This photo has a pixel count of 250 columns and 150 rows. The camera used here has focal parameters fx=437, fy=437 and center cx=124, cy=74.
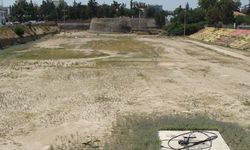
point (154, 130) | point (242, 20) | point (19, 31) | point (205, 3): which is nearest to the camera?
point (154, 130)

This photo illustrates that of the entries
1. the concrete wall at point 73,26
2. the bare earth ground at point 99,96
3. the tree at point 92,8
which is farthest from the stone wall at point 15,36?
the tree at point 92,8

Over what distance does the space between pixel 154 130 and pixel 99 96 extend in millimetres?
7964

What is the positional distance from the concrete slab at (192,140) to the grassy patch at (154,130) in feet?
0.69

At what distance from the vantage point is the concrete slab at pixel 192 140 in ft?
40.7

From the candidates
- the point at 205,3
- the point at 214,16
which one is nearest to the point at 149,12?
the point at 205,3

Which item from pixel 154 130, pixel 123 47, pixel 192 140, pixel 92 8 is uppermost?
pixel 92 8

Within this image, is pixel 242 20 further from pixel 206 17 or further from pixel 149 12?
pixel 149 12

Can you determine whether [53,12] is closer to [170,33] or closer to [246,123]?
[170,33]

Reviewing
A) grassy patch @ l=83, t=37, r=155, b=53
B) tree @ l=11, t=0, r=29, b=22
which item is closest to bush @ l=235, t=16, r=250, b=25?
grassy patch @ l=83, t=37, r=155, b=53

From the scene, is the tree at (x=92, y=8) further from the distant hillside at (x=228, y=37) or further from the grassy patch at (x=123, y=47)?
the grassy patch at (x=123, y=47)

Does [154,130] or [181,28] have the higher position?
[154,130]

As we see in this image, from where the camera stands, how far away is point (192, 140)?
12938 mm

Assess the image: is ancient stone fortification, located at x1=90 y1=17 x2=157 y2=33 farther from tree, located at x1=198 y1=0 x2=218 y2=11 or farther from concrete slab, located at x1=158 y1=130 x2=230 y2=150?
concrete slab, located at x1=158 y1=130 x2=230 y2=150

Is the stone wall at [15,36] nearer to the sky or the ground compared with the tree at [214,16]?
nearer to the ground
